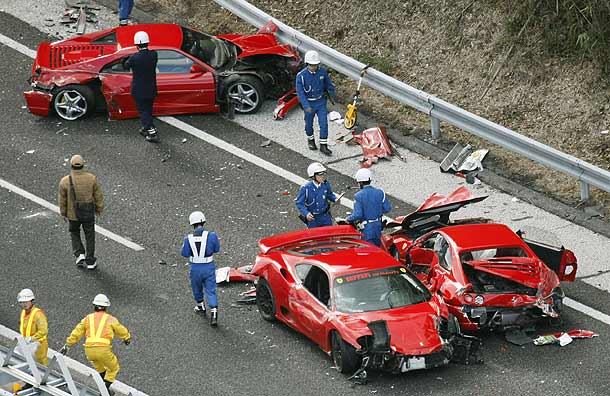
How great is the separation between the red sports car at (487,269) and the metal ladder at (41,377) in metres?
5.03

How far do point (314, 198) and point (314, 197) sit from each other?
14mm

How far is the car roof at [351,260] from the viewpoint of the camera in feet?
53.9

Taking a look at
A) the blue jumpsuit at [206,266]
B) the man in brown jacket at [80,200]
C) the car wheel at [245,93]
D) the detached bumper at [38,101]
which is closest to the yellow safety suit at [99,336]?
the blue jumpsuit at [206,266]

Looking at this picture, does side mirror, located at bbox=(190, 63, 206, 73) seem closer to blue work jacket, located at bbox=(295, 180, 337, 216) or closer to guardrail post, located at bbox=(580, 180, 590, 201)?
blue work jacket, located at bbox=(295, 180, 337, 216)

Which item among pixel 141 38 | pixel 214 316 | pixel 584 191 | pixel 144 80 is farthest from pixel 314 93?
pixel 214 316

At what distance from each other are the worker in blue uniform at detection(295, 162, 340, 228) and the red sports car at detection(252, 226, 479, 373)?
41.0 inches

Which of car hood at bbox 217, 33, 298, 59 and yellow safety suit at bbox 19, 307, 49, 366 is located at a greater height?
car hood at bbox 217, 33, 298, 59

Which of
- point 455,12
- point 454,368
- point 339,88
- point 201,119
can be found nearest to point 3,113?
point 201,119

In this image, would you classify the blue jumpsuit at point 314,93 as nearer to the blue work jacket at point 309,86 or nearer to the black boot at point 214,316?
the blue work jacket at point 309,86

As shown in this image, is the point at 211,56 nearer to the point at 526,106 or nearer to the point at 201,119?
the point at 201,119

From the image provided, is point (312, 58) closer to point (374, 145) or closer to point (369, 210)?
point (374, 145)

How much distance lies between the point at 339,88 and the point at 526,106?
3.35 m

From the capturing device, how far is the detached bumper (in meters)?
21.9

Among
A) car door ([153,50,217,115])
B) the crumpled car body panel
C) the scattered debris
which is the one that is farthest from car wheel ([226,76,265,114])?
the crumpled car body panel
